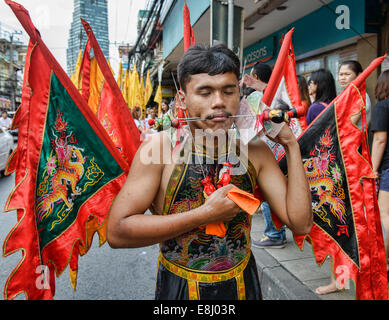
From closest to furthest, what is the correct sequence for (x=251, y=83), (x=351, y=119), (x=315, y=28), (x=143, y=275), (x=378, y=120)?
(x=251, y=83) < (x=351, y=119) < (x=378, y=120) < (x=143, y=275) < (x=315, y=28)

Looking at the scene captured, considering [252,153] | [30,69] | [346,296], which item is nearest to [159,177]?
[252,153]

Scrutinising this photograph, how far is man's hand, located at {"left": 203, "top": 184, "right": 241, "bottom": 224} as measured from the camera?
3.75ft

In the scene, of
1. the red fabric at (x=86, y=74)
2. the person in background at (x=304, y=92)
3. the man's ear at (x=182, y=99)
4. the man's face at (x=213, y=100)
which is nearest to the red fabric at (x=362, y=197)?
the man's face at (x=213, y=100)

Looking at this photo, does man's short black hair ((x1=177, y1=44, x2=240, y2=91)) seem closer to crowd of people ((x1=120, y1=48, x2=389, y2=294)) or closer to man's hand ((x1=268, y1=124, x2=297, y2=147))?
crowd of people ((x1=120, y1=48, x2=389, y2=294))

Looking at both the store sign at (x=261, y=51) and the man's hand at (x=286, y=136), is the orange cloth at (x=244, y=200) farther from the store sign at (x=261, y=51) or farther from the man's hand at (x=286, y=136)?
the store sign at (x=261, y=51)

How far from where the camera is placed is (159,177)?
125cm

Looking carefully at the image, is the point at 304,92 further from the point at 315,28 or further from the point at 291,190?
the point at 315,28

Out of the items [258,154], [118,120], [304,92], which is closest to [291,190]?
[258,154]

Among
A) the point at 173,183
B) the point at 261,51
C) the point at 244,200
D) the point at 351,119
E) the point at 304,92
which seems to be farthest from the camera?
the point at 261,51

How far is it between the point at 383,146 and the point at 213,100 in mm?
2032

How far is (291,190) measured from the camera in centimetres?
128

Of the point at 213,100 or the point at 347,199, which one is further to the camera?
the point at 347,199

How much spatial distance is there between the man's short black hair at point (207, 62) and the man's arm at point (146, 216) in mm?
408

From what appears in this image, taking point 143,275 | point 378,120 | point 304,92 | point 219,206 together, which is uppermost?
point 304,92
